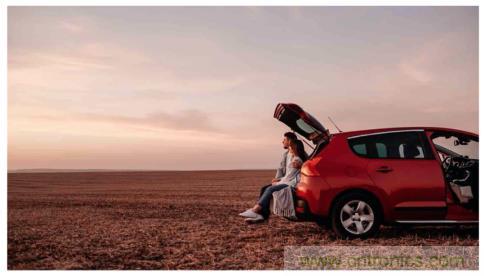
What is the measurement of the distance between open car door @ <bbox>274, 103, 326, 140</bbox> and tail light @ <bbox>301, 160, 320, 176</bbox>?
64 centimetres

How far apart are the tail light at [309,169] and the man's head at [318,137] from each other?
492mm

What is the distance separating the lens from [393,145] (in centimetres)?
833

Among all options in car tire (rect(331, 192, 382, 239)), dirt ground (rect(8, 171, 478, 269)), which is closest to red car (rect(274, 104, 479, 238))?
car tire (rect(331, 192, 382, 239))

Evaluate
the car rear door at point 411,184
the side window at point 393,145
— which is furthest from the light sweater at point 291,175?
the car rear door at point 411,184

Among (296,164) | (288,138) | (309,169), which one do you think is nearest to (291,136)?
(288,138)

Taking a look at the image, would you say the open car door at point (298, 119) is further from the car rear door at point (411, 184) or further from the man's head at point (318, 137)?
the car rear door at point (411, 184)

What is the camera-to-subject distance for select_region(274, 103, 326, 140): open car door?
868 cm

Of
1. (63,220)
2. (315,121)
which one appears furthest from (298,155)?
(63,220)

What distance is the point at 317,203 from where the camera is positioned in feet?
26.7

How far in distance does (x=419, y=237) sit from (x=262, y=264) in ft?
10.5

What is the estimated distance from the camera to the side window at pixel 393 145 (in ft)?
27.1

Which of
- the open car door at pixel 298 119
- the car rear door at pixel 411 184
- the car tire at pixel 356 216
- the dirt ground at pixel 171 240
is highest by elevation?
the open car door at pixel 298 119

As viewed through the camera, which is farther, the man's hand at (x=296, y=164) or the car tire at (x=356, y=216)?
the man's hand at (x=296, y=164)

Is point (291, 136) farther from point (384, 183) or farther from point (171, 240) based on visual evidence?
point (171, 240)
